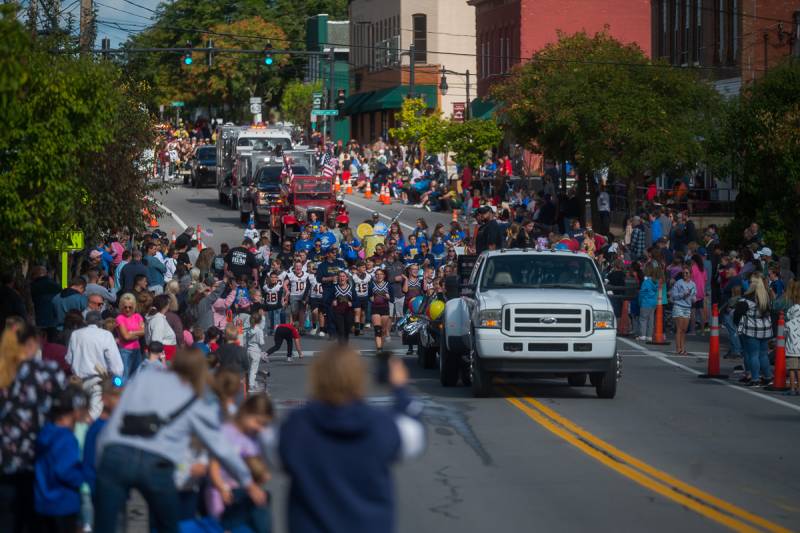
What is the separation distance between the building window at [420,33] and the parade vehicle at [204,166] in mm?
18784

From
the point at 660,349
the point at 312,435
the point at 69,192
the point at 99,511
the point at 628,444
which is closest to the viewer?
the point at 312,435

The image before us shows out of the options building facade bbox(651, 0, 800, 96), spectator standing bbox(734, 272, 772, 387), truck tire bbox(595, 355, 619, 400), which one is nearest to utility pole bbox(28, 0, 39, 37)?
truck tire bbox(595, 355, 619, 400)

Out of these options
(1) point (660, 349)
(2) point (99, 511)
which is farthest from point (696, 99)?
(2) point (99, 511)

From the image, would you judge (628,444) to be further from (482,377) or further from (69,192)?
(69,192)

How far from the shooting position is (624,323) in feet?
103

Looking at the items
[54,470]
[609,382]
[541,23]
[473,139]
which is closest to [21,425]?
[54,470]

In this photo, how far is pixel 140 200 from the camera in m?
29.8

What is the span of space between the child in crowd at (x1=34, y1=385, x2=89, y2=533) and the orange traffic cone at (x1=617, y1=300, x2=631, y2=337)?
2257cm

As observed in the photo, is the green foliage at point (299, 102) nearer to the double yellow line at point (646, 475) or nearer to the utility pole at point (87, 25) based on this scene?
the utility pole at point (87, 25)

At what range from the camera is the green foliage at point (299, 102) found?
94.2 metres

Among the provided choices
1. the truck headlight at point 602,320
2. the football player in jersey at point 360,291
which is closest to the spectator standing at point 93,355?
the truck headlight at point 602,320

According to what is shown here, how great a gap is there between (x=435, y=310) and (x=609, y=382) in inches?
169

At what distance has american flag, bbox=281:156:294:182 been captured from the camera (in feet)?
158

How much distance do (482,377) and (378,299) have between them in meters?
9.30
